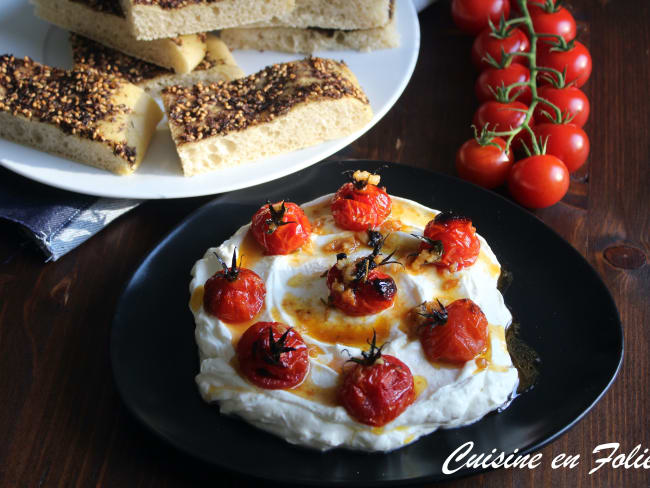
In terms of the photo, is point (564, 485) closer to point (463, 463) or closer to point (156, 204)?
point (463, 463)

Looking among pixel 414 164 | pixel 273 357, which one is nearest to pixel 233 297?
pixel 273 357

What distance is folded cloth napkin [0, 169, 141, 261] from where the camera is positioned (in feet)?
11.8

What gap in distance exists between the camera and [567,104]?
13.6 ft

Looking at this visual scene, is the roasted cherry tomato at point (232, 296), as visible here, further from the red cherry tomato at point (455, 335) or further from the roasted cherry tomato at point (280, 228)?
the red cherry tomato at point (455, 335)

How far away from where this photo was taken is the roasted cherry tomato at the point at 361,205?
327 centimetres

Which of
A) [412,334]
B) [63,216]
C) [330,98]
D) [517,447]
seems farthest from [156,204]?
[517,447]

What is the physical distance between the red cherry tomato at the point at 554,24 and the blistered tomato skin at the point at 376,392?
9.56ft

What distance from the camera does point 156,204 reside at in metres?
3.97

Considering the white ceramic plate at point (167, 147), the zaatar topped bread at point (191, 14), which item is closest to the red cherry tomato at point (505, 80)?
the white ceramic plate at point (167, 147)

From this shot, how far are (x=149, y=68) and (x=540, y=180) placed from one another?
248 cm

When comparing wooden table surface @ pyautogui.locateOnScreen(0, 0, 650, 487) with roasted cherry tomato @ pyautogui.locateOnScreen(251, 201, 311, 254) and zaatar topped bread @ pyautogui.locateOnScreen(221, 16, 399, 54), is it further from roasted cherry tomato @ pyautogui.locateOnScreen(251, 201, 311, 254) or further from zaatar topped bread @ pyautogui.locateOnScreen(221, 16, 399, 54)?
roasted cherry tomato @ pyautogui.locateOnScreen(251, 201, 311, 254)

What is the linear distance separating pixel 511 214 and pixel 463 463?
144 cm

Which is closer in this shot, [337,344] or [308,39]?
[337,344]

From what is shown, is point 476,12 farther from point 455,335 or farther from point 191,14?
point 455,335
